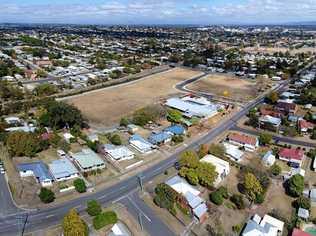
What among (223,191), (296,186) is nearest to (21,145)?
(223,191)

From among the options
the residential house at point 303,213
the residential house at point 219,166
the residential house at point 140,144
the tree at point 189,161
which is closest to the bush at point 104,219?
the tree at point 189,161

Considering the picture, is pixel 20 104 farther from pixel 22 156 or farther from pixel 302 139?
pixel 302 139

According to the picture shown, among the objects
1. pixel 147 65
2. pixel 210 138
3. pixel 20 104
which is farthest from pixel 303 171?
pixel 147 65

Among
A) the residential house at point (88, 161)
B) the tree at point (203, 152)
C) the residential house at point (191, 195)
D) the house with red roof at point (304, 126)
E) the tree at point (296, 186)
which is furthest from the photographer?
the house with red roof at point (304, 126)

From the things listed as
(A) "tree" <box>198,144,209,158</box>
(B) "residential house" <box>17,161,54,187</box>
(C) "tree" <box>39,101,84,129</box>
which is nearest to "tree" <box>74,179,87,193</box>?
(B) "residential house" <box>17,161,54,187</box>

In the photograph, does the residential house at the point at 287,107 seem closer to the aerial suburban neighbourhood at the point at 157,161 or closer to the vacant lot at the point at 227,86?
the aerial suburban neighbourhood at the point at 157,161
